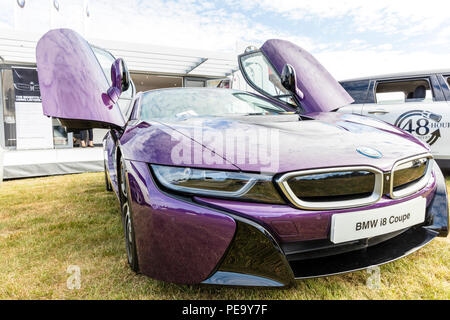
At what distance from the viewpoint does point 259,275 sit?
3.25 feet

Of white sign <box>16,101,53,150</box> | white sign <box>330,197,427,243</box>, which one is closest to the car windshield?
white sign <box>330,197,427,243</box>

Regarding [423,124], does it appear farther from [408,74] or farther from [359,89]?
[359,89]

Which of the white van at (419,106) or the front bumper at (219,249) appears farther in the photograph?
the white van at (419,106)

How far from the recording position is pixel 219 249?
977mm

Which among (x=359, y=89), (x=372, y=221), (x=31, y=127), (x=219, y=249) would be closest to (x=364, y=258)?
(x=372, y=221)

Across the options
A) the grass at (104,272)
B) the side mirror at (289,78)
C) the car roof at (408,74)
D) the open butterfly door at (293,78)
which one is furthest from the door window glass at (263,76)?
the car roof at (408,74)

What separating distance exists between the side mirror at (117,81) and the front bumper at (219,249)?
0.80 metres

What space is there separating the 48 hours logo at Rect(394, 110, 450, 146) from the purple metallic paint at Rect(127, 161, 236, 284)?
3.82 m

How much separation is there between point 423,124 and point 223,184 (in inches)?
152

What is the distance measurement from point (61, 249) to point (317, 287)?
1657mm

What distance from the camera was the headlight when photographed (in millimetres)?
1017

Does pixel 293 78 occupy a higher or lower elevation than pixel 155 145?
higher

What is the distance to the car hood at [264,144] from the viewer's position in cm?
107

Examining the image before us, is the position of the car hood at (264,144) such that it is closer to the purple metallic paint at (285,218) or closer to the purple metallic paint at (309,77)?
the purple metallic paint at (285,218)
